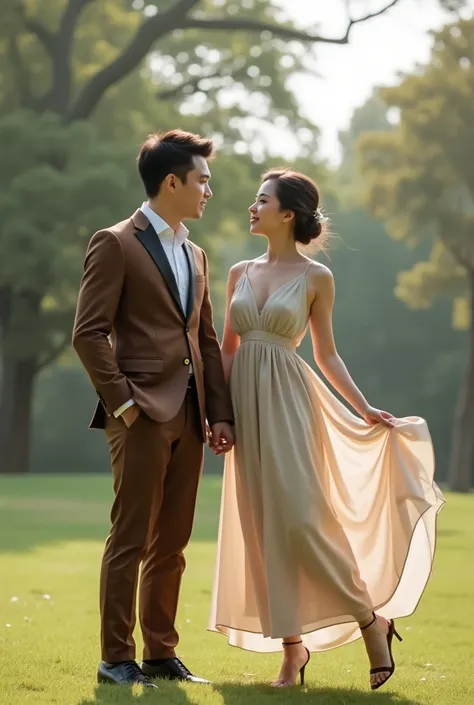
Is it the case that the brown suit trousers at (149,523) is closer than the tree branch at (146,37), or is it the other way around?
the brown suit trousers at (149,523)

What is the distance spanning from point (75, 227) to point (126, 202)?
105cm

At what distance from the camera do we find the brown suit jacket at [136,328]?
5.50 m

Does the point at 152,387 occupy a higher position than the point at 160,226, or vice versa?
the point at 160,226

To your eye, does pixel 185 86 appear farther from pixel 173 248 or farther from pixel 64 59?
pixel 173 248

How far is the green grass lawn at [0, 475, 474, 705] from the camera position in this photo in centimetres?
544

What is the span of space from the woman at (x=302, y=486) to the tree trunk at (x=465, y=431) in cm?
2264

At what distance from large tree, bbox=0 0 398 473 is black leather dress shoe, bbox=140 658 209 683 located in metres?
17.8

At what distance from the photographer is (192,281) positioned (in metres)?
5.87

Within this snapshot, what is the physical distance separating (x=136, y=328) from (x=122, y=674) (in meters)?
1.48

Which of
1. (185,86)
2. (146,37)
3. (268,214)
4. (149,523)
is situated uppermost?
(185,86)

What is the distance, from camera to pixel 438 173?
27.8 meters

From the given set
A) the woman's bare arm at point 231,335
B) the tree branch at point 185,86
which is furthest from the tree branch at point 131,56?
the woman's bare arm at point 231,335

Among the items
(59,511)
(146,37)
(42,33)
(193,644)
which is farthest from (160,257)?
(42,33)

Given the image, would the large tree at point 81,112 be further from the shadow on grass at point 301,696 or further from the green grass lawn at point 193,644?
the shadow on grass at point 301,696
